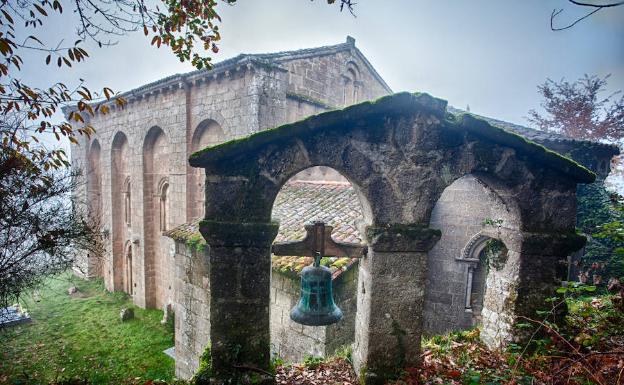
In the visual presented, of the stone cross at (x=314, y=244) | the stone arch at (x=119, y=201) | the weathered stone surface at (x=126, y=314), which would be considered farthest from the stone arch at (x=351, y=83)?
the weathered stone surface at (x=126, y=314)

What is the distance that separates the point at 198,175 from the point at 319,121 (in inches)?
334

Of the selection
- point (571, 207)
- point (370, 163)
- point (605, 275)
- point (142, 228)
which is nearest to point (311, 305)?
point (370, 163)

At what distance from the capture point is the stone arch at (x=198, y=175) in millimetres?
10055

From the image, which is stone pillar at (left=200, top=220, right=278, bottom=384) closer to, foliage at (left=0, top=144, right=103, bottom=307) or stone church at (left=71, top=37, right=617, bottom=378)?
stone church at (left=71, top=37, right=617, bottom=378)

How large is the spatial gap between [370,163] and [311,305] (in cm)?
153

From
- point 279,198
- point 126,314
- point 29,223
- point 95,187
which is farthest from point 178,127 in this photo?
point 95,187

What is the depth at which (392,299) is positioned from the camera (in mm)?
3297

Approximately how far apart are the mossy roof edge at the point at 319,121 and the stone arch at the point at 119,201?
1352 centimetres

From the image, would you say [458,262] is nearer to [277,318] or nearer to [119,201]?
[277,318]

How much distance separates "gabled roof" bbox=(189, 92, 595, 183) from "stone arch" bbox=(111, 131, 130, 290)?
44.6ft

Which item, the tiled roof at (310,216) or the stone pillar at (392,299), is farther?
the tiled roof at (310,216)

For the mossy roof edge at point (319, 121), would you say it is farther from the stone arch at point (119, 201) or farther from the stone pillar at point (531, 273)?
the stone arch at point (119, 201)

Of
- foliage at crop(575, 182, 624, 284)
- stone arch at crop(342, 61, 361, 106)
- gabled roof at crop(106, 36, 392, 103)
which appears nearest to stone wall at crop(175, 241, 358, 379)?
gabled roof at crop(106, 36, 392, 103)

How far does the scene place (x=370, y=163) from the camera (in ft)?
10.5
